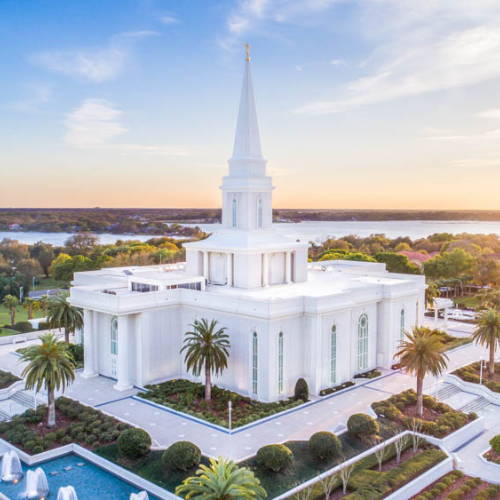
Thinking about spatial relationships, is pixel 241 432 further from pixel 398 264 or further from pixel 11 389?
pixel 398 264

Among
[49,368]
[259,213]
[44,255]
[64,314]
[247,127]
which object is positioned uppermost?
[247,127]

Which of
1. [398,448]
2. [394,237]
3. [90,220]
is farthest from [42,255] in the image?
[394,237]

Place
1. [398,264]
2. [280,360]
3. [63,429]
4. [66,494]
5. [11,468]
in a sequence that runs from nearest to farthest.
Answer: [66,494]
[11,468]
[63,429]
[280,360]
[398,264]

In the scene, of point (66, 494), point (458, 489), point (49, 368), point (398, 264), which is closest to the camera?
point (66, 494)

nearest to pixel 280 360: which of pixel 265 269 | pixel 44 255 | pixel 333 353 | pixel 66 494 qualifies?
Result: pixel 333 353

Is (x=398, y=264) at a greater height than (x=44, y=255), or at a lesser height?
greater

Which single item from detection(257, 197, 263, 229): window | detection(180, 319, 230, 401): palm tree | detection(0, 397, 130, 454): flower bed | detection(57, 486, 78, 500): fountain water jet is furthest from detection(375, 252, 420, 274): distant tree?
detection(57, 486, 78, 500): fountain water jet

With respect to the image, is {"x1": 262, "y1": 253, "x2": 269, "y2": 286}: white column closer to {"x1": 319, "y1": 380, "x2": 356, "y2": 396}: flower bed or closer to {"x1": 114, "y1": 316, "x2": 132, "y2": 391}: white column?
{"x1": 319, "y1": 380, "x2": 356, "y2": 396}: flower bed
